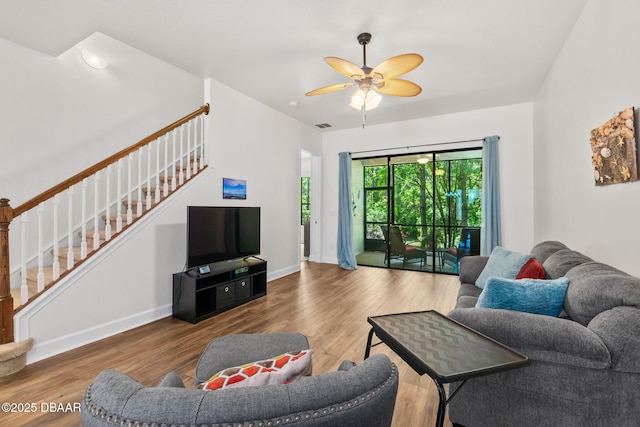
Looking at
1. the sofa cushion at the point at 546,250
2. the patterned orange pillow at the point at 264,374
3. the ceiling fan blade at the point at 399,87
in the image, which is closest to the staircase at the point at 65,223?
the ceiling fan blade at the point at 399,87

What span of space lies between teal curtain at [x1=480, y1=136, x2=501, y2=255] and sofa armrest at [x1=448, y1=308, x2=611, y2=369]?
373 centimetres

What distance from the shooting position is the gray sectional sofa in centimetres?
→ 124

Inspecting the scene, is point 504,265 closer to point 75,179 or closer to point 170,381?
point 170,381

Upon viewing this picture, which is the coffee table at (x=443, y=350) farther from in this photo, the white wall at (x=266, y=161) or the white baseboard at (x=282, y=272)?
the white baseboard at (x=282, y=272)

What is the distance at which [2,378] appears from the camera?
6.80 feet

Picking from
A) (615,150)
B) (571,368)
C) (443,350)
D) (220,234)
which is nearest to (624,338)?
(571,368)

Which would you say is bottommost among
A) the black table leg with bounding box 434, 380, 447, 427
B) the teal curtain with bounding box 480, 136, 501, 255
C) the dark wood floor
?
the dark wood floor

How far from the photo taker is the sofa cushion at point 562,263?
202cm

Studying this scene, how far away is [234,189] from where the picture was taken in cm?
420

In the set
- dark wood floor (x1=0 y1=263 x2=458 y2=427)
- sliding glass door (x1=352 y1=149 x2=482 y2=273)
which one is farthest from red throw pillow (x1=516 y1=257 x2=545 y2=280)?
sliding glass door (x1=352 y1=149 x2=482 y2=273)

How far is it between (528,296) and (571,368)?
0.42 meters

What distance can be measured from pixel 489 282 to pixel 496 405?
0.63m

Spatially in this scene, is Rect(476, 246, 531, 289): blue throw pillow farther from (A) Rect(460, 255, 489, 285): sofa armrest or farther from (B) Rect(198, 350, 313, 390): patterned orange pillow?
(B) Rect(198, 350, 313, 390): patterned orange pillow

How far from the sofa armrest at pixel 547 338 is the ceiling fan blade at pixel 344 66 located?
2.24 meters
